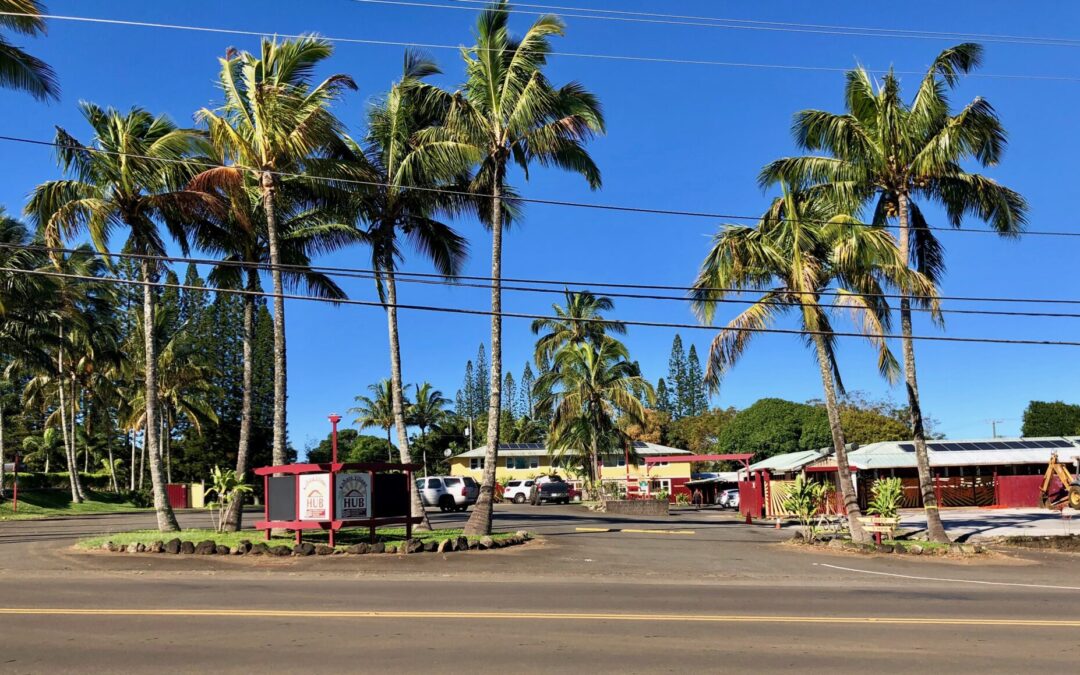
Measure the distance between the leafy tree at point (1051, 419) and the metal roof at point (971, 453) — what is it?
87.8ft

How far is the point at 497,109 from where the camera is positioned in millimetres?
21312

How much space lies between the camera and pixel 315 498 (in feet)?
61.3

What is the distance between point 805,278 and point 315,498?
42.8 ft

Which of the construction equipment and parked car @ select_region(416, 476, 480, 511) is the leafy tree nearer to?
the construction equipment

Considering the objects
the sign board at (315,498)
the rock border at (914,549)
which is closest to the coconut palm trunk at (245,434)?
the sign board at (315,498)

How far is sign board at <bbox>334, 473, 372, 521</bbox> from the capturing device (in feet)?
61.1

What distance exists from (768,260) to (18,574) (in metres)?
17.9

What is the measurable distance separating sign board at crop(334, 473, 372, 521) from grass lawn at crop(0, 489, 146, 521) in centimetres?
2293

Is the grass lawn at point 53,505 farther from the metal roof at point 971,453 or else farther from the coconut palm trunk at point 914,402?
the metal roof at point 971,453

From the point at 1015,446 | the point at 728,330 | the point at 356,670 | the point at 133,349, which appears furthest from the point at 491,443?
the point at 133,349

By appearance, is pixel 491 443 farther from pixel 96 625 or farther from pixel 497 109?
pixel 96 625

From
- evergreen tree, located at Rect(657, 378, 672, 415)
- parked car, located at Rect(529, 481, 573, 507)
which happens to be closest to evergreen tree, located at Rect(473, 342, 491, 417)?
evergreen tree, located at Rect(657, 378, 672, 415)

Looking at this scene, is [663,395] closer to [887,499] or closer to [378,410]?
[378,410]

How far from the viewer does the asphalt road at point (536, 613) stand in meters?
7.69
